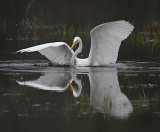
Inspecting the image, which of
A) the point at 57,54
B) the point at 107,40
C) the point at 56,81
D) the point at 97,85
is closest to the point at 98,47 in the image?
the point at 107,40

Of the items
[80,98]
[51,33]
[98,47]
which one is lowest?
[80,98]

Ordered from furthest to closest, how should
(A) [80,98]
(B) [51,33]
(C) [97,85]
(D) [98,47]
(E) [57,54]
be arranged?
(B) [51,33], (E) [57,54], (D) [98,47], (C) [97,85], (A) [80,98]

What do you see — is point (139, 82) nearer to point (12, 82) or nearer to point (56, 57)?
point (12, 82)

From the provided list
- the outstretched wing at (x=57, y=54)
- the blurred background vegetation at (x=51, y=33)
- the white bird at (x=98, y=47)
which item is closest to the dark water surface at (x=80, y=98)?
the white bird at (x=98, y=47)

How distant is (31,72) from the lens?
11477 millimetres

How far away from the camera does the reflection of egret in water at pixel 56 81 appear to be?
9.56 m

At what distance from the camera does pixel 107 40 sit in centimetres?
1213

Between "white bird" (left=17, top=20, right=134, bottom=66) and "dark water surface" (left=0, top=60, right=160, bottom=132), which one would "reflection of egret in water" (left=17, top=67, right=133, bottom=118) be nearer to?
"dark water surface" (left=0, top=60, right=160, bottom=132)

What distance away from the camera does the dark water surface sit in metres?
7.08

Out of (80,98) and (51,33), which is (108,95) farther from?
(51,33)

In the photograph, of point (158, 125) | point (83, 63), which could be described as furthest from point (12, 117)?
point (83, 63)

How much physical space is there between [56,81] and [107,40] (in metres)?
2.32

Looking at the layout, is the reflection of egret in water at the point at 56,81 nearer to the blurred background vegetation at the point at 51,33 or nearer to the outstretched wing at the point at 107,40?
the outstretched wing at the point at 107,40

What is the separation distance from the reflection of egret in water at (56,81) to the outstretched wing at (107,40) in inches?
33.9
